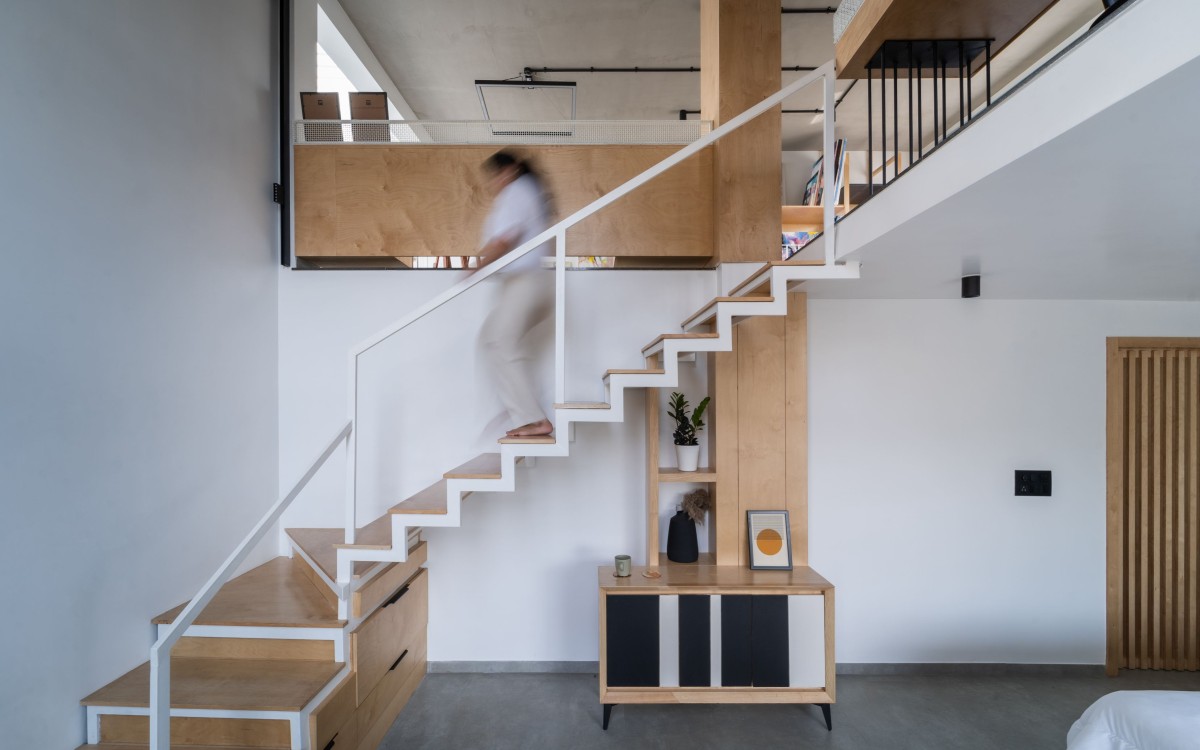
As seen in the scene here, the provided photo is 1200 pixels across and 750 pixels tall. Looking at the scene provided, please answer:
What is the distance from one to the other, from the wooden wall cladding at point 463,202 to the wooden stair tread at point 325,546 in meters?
1.58

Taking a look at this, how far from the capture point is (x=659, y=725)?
3080 mm

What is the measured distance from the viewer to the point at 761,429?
3.43 metres

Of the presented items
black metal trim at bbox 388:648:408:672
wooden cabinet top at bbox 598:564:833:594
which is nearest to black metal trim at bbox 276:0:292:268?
black metal trim at bbox 388:648:408:672

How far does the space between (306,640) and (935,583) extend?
3336 mm

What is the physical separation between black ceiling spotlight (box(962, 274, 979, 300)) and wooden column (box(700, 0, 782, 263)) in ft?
3.17

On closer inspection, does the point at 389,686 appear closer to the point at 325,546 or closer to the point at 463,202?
the point at 325,546

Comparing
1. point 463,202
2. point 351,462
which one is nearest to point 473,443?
point 351,462

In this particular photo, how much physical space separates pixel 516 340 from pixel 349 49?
2824mm

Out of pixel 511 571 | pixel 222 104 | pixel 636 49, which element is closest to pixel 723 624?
pixel 511 571

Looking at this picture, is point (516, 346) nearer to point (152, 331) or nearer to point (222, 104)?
point (152, 331)

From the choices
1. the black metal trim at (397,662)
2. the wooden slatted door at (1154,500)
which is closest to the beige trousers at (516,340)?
the black metal trim at (397,662)

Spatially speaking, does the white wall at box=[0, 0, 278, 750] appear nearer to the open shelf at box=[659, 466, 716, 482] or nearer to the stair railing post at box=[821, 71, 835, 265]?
the open shelf at box=[659, 466, 716, 482]

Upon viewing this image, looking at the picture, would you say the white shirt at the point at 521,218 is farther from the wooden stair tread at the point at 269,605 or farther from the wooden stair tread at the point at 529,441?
the wooden stair tread at the point at 269,605

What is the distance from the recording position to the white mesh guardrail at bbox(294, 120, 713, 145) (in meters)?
3.58
